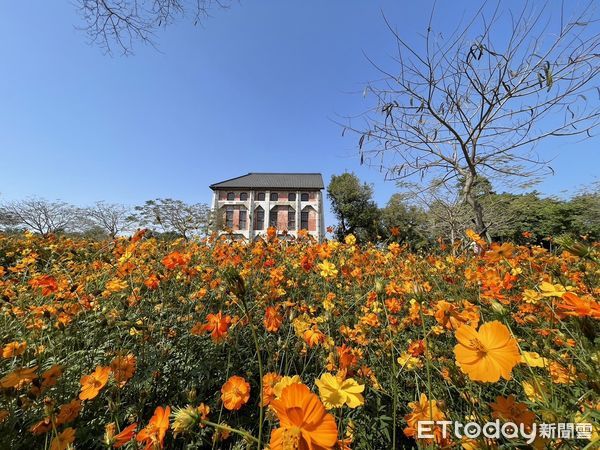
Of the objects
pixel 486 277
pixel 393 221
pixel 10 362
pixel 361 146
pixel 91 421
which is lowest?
pixel 91 421

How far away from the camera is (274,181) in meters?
28.5

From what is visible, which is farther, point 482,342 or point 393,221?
point 393,221

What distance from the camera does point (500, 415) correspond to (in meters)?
0.65

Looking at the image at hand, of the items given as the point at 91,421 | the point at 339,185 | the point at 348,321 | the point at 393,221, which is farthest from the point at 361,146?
the point at 339,185

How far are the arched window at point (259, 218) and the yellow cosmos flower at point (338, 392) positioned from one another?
84.1 feet

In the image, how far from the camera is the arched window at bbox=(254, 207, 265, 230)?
26203mm

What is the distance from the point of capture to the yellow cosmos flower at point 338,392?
64 centimetres

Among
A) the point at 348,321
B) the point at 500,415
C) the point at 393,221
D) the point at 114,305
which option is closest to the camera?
the point at 500,415

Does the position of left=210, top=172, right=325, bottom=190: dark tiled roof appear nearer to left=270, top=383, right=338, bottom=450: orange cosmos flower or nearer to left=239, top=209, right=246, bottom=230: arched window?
left=239, top=209, right=246, bottom=230: arched window

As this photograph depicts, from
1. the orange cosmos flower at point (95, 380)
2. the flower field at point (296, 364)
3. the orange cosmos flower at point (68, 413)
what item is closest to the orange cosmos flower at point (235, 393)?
the flower field at point (296, 364)

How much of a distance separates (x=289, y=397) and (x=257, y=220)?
2628 centimetres

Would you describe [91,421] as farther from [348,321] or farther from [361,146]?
[361,146]

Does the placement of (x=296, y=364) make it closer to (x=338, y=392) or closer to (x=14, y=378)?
(x=338, y=392)

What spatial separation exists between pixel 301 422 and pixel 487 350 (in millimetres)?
491
